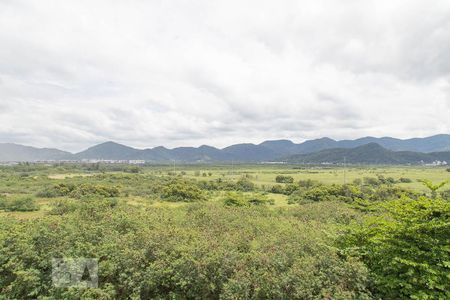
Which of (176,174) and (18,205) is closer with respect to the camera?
(18,205)

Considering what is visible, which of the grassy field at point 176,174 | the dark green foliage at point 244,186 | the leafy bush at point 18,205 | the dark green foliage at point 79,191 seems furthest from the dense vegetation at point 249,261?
the dark green foliage at point 244,186

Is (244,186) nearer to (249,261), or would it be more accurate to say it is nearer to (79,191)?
(79,191)

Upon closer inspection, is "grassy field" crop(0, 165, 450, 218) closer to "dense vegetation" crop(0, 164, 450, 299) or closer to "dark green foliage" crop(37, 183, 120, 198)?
"dark green foliage" crop(37, 183, 120, 198)

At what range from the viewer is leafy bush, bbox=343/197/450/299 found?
488 cm

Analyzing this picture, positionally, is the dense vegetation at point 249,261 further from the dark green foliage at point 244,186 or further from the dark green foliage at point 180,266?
the dark green foliage at point 244,186

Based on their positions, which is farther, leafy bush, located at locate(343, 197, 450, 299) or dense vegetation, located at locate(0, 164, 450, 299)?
dense vegetation, located at locate(0, 164, 450, 299)

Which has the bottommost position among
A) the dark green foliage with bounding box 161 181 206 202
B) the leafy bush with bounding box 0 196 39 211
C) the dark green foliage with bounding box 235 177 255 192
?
the dark green foliage with bounding box 235 177 255 192

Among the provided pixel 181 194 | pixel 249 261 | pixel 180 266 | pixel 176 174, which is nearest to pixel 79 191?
pixel 181 194

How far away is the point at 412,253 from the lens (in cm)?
523

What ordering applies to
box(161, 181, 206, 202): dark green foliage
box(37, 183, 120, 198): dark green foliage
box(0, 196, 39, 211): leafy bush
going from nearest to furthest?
box(0, 196, 39, 211): leafy bush → box(37, 183, 120, 198): dark green foliage → box(161, 181, 206, 202): dark green foliage

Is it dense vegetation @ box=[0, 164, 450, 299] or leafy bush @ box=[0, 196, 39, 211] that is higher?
dense vegetation @ box=[0, 164, 450, 299]

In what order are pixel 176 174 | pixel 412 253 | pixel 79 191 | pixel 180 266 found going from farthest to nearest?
pixel 176 174 → pixel 79 191 → pixel 180 266 → pixel 412 253

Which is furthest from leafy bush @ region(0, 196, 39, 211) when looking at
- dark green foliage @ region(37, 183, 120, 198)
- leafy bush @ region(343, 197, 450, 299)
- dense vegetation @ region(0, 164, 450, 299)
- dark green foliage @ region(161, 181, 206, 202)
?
leafy bush @ region(343, 197, 450, 299)

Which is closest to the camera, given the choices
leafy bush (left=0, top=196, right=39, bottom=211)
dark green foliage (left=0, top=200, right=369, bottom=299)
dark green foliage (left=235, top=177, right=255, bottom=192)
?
dark green foliage (left=0, top=200, right=369, bottom=299)
